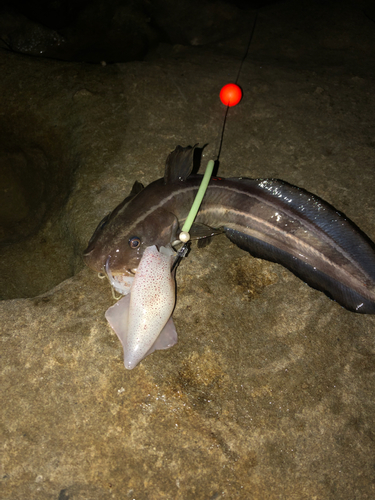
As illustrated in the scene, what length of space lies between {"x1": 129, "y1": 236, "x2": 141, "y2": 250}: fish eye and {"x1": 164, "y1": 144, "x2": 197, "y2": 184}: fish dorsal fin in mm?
→ 646

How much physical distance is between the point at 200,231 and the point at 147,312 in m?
0.93

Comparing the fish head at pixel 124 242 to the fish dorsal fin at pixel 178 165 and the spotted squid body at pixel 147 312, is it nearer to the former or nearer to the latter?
the spotted squid body at pixel 147 312

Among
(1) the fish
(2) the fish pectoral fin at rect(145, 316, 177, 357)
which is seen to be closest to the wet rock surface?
(2) the fish pectoral fin at rect(145, 316, 177, 357)

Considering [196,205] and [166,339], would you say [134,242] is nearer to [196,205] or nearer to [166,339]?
[196,205]

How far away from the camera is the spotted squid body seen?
2.47 metres

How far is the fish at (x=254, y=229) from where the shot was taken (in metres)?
2.68

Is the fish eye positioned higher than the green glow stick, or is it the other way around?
the green glow stick

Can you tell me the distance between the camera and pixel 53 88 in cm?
424

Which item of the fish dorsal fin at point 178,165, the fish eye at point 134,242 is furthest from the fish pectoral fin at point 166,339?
the fish dorsal fin at point 178,165

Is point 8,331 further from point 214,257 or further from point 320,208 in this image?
point 320,208

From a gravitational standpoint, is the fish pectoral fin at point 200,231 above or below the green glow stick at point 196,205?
below

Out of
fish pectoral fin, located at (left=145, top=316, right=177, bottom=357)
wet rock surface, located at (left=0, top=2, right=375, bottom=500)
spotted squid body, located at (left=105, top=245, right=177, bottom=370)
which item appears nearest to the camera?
wet rock surface, located at (left=0, top=2, right=375, bottom=500)

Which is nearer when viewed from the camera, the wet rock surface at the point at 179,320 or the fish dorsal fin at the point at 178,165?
the wet rock surface at the point at 179,320

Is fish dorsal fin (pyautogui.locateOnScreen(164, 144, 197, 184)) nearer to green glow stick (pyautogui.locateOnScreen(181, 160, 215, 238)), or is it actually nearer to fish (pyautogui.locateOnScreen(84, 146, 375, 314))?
fish (pyautogui.locateOnScreen(84, 146, 375, 314))
